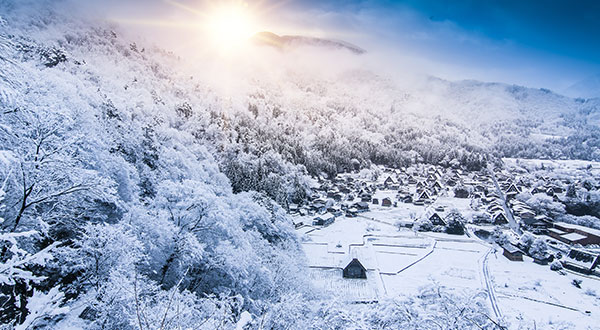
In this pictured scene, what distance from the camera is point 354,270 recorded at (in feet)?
85.7

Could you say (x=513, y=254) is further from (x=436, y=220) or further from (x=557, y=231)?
(x=557, y=231)

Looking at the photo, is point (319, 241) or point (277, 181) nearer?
point (319, 241)

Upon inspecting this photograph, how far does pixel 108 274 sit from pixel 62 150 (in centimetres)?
503

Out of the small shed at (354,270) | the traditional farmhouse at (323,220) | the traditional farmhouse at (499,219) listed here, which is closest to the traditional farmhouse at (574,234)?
the traditional farmhouse at (499,219)

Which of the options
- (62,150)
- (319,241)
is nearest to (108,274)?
(62,150)

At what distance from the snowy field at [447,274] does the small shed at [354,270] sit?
2.34 feet

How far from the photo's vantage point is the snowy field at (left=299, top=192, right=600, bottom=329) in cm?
2053

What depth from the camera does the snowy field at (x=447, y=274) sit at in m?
20.5

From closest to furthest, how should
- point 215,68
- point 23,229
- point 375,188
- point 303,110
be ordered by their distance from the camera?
point 23,229
point 375,188
point 303,110
point 215,68

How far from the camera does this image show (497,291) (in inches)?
915

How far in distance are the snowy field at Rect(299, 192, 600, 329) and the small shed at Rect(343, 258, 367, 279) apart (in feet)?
2.34

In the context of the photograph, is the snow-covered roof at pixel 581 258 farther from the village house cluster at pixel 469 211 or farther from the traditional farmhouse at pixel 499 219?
the traditional farmhouse at pixel 499 219

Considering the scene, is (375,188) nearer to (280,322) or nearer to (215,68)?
(280,322)

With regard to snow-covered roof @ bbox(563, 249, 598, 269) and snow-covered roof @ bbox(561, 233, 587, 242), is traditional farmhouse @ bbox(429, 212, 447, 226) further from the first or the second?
snow-covered roof @ bbox(561, 233, 587, 242)
